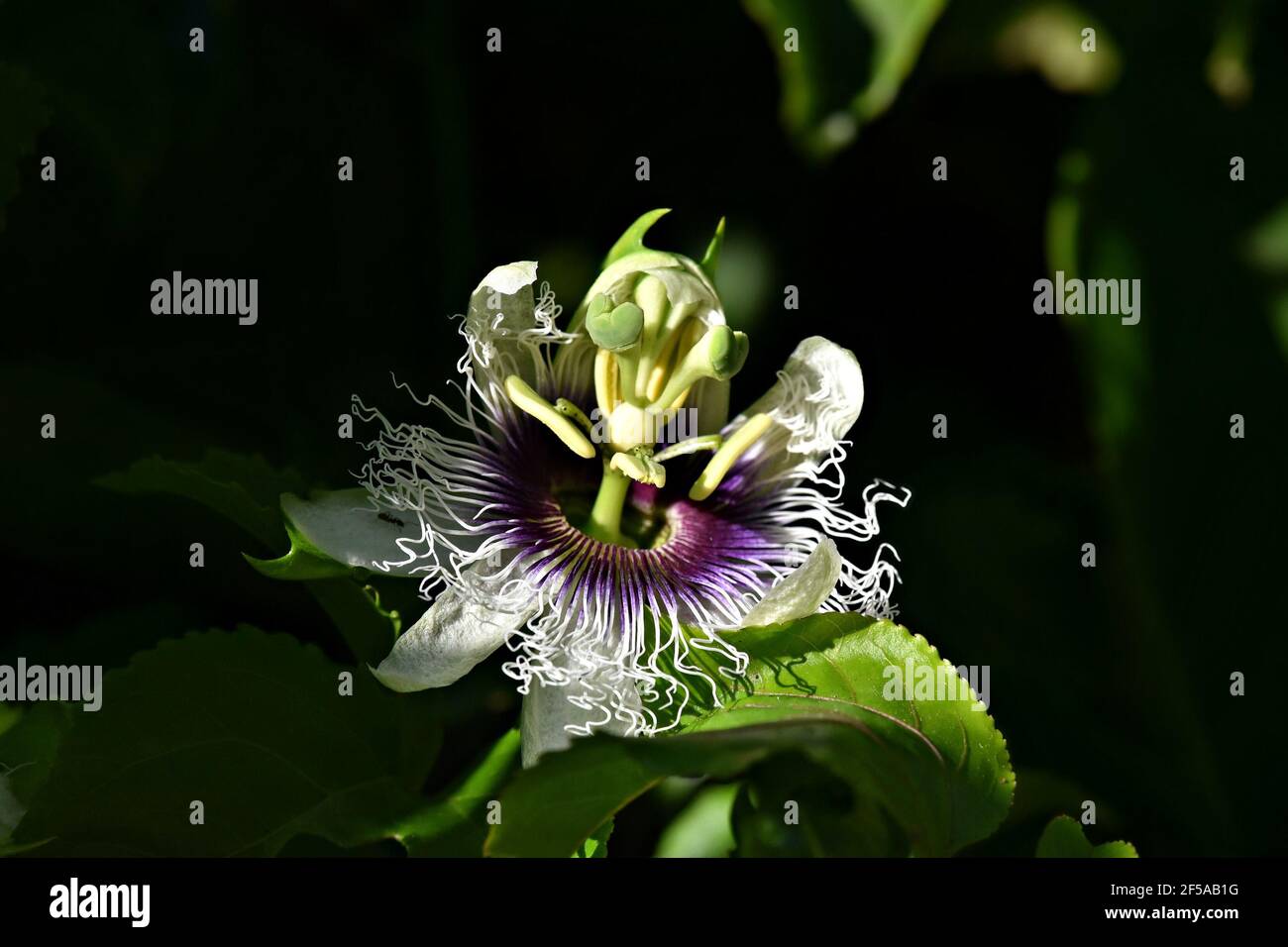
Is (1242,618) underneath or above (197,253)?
underneath

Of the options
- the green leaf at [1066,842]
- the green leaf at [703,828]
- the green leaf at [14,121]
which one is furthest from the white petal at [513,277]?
the green leaf at [1066,842]

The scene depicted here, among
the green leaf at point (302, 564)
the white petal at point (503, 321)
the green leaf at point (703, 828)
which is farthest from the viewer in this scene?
the green leaf at point (703, 828)

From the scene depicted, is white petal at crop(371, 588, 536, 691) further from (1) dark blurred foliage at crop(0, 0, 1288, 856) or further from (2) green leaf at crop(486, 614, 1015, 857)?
(1) dark blurred foliage at crop(0, 0, 1288, 856)

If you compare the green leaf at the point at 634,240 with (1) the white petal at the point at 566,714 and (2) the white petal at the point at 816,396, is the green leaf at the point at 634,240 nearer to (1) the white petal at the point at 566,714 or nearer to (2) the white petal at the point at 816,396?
(2) the white petal at the point at 816,396

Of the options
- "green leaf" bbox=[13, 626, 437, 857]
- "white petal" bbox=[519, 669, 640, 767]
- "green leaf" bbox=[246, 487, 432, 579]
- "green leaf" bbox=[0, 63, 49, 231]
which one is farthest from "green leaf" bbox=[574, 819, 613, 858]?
Result: "green leaf" bbox=[0, 63, 49, 231]

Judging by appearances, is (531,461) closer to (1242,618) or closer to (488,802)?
(488,802)

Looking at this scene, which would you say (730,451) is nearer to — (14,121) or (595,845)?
(595,845)

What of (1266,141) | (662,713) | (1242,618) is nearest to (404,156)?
(662,713)
